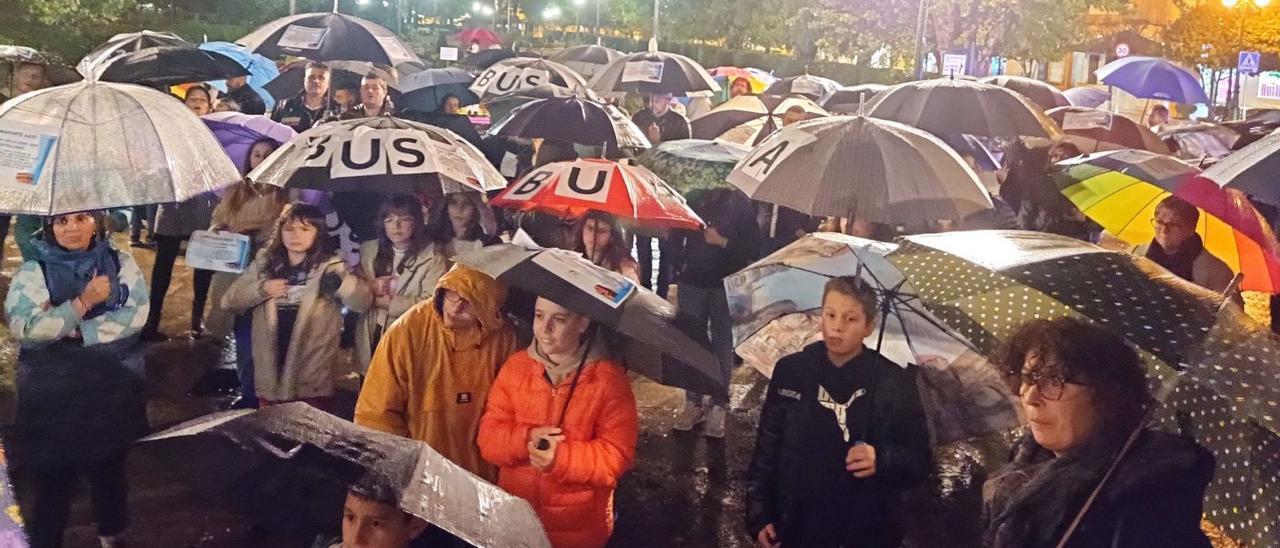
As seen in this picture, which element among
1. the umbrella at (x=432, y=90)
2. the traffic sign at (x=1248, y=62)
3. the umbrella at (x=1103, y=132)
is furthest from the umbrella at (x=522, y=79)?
the traffic sign at (x=1248, y=62)

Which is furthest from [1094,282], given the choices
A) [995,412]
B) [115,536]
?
[115,536]

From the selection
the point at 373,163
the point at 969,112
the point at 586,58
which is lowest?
the point at 373,163

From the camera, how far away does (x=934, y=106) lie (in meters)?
8.27

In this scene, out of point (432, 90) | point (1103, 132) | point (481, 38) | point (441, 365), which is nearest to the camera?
point (441, 365)

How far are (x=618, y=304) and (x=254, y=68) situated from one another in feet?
34.3

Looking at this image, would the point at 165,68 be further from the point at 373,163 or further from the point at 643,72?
the point at 643,72

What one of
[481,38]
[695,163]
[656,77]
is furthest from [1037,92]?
[481,38]

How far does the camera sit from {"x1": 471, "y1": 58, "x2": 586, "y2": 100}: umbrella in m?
13.0

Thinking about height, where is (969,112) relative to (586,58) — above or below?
below

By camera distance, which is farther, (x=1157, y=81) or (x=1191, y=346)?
(x=1157, y=81)

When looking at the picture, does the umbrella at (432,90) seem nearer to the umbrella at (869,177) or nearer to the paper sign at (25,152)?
the umbrella at (869,177)

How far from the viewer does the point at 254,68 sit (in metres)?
12.9

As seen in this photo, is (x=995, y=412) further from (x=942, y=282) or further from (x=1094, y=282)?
(x=1094, y=282)

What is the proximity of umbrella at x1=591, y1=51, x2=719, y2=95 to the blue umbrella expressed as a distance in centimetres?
352
